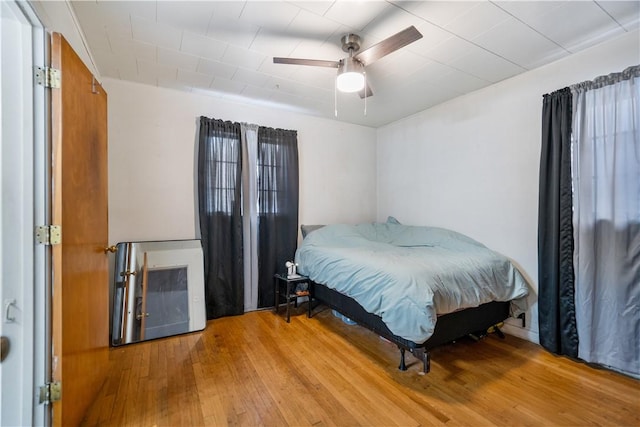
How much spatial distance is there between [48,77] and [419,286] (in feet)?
8.00

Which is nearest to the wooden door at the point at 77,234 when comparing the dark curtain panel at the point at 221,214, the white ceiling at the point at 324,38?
the white ceiling at the point at 324,38

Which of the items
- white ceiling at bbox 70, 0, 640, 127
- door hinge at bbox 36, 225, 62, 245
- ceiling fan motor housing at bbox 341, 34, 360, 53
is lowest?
door hinge at bbox 36, 225, 62, 245

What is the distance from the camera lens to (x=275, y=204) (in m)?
3.56

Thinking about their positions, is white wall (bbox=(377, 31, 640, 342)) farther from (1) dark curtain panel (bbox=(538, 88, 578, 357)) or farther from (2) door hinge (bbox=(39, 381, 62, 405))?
(2) door hinge (bbox=(39, 381, 62, 405))

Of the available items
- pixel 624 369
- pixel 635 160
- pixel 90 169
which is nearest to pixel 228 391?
pixel 90 169

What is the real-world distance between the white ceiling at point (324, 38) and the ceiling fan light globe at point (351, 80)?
307 millimetres

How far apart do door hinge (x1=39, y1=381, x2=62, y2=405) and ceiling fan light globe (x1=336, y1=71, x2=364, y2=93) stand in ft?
8.06

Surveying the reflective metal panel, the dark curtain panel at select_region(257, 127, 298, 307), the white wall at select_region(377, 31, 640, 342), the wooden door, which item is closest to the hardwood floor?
the reflective metal panel

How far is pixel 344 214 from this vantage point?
13.8 feet

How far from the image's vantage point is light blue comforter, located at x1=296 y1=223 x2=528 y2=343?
1958mm

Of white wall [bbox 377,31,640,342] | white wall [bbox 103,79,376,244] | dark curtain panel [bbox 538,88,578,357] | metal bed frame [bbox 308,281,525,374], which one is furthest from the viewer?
white wall [bbox 103,79,376,244]

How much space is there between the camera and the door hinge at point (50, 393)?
1312 mm

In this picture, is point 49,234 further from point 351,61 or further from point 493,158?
point 493,158

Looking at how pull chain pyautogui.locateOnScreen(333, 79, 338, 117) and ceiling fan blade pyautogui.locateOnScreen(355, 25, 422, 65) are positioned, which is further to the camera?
pull chain pyautogui.locateOnScreen(333, 79, 338, 117)
